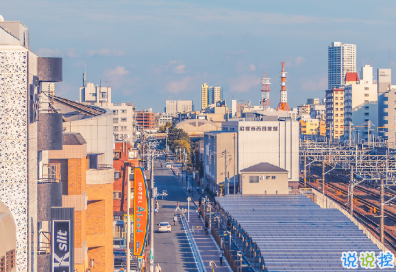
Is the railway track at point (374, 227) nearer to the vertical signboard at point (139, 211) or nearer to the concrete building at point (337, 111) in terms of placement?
the vertical signboard at point (139, 211)

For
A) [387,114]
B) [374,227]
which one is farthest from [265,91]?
[374,227]

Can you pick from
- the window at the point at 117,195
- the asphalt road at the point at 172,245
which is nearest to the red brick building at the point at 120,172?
the window at the point at 117,195

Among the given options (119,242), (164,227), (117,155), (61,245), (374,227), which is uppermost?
(117,155)

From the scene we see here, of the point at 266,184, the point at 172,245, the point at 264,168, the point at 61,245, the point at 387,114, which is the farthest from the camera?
the point at 387,114

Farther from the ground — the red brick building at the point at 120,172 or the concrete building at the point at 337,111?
the concrete building at the point at 337,111

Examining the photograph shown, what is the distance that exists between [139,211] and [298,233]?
10.4 meters

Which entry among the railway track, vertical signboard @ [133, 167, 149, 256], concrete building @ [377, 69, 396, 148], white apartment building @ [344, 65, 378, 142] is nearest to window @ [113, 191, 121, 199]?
vertical signboard @ [133, 167, 149, 256]

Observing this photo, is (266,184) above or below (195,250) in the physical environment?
above

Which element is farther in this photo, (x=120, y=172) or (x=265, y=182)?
(x=265, y=182)

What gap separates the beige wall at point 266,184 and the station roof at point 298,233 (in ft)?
25.5

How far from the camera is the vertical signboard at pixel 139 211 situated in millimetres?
18406

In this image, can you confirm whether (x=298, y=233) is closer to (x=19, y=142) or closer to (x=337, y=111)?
(x=19, y=142)

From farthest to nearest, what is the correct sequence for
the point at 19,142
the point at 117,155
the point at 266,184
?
the point at 266,184 → the point at 117,155 → the point at 19,142

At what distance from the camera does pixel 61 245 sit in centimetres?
1123
